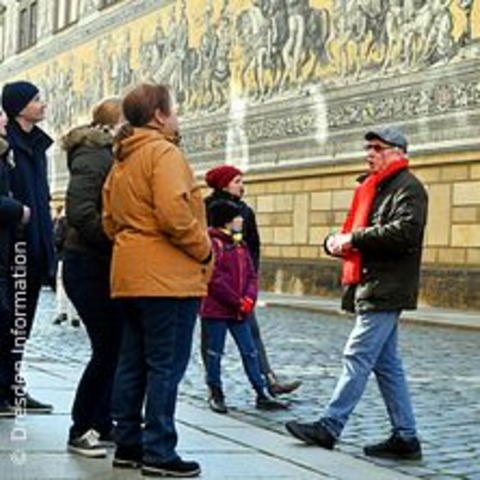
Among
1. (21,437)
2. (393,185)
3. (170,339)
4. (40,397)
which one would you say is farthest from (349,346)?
(40,397)

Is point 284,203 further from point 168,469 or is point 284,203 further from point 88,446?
point 168,469

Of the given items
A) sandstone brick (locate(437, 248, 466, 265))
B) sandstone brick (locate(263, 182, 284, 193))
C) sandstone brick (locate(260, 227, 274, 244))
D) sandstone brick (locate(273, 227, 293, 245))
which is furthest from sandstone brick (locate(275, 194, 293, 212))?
sandstone brick (locate(437, 248, 466, 265))

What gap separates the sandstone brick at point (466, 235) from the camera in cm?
1783

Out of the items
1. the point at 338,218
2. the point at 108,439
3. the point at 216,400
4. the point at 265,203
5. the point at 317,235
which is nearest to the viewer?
the point at 108,439

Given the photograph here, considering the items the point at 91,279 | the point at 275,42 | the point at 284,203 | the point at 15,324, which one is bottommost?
the point at 15,324

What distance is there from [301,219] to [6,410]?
16721mm

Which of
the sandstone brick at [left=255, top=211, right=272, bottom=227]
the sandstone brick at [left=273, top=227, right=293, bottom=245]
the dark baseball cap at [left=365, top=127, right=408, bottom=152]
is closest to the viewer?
the dark baseball cap at [left=365, top=127, right=408, bottom=152]

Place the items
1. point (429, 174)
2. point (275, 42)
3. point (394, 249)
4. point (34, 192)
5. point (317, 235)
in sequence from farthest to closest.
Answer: point (275, 42) → point (317, 235) → point (429, 174) → point (34, 192) → point (394, 249)

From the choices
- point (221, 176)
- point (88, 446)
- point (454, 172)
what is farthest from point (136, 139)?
point (454, 172)

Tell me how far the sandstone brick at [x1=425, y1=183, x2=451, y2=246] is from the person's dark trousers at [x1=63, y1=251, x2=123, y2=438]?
13469 mm

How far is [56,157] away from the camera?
38031 millimetres

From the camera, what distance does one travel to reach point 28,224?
6.18 meters

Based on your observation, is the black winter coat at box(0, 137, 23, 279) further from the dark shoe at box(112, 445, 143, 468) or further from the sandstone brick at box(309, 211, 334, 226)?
the sandstone brick at box(309, 211, 334, 226)

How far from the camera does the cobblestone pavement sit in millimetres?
6105
